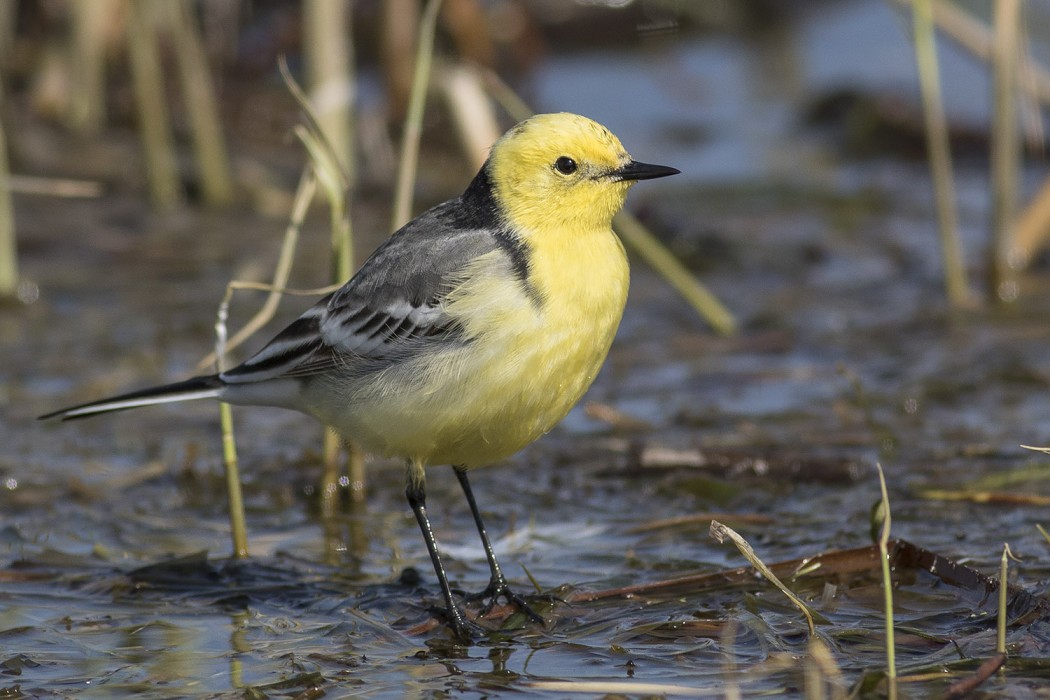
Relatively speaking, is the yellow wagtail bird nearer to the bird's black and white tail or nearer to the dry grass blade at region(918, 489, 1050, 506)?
the bird's black and white tail

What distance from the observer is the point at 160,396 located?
5.84 m

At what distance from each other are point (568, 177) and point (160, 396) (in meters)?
1.83

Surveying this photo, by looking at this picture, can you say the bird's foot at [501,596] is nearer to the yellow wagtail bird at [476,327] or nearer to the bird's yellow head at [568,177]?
the yellow wagtail bird at [476,327]

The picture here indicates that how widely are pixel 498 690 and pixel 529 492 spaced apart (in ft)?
7.77

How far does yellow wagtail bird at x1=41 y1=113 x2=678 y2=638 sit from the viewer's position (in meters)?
5.18

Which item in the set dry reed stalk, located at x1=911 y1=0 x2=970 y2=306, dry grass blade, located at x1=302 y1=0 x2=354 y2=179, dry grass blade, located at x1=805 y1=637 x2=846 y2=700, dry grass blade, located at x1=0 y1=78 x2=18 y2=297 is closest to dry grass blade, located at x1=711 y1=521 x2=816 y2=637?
dry grass blade, located at x1=805 y1=637 x2=846 y2=700

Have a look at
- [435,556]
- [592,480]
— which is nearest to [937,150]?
[592,480]

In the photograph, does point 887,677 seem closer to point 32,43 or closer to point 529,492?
point 529,492

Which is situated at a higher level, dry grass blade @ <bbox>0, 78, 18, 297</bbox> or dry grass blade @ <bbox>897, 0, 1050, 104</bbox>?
dry grass blade @ <bbox>897, 0, 1050, 104</bbox>

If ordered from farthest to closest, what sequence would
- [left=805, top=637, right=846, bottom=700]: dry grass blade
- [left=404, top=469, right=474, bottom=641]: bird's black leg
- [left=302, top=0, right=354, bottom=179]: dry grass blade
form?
[left=302, top=0, right=354, bottom=179]: dry grass blade → [left=404, top=469, right=474, bottom=641]: bird's black leg → [left=805, top=637, right=846, bottom=700]: dry grass blade

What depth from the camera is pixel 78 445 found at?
25.5ft

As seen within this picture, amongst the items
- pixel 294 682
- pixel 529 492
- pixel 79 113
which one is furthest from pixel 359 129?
pixel 294 682

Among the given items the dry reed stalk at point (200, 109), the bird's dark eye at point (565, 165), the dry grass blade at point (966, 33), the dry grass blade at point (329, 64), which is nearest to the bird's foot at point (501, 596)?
the bird's dark eye at point (565, 165)

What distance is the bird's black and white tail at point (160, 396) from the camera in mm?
5832
